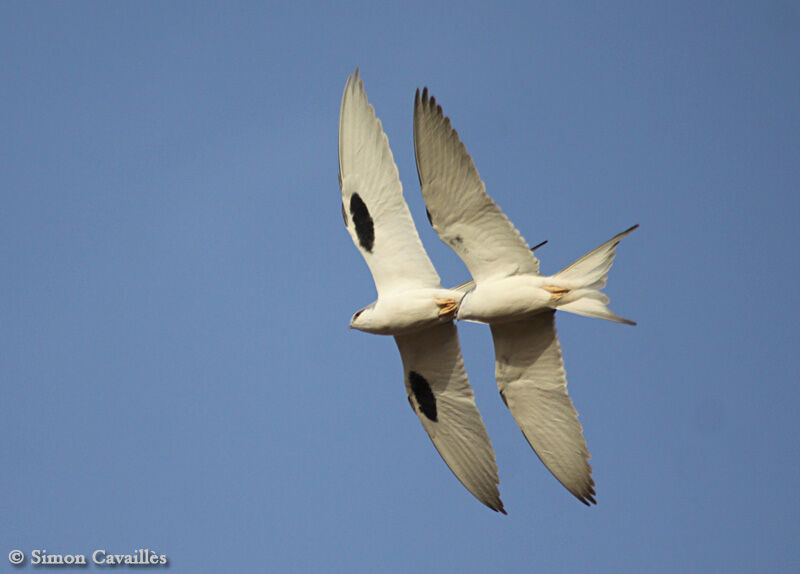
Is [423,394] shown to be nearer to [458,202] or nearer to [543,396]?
[543,396]

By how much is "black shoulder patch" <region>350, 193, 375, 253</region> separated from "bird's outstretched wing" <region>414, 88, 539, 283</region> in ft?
4.63

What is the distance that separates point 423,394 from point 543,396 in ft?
7.24

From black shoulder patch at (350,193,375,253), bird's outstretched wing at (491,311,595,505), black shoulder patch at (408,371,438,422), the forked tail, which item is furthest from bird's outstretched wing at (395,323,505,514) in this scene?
the forked tail

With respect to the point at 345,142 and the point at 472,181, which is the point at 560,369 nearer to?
the point at 472,181

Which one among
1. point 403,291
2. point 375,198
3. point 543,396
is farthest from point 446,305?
point 543,396

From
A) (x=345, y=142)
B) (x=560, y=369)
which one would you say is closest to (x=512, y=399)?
(x=560, y=369)

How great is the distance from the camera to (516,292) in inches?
737

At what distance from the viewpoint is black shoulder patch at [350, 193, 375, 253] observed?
64.5 ft

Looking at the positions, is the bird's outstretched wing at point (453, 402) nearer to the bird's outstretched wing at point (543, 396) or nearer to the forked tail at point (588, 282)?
the bird's outstretched wing at point (543, 396)

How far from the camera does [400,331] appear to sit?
65.4ft

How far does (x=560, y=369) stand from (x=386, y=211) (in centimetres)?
387

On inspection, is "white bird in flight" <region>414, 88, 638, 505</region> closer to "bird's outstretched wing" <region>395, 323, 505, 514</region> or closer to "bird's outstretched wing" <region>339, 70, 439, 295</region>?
"bird's outstretched wing" <region>395, 323, 505, 514</region>

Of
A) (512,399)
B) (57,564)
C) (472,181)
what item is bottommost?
(57,564)

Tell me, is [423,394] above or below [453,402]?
Answer: above
